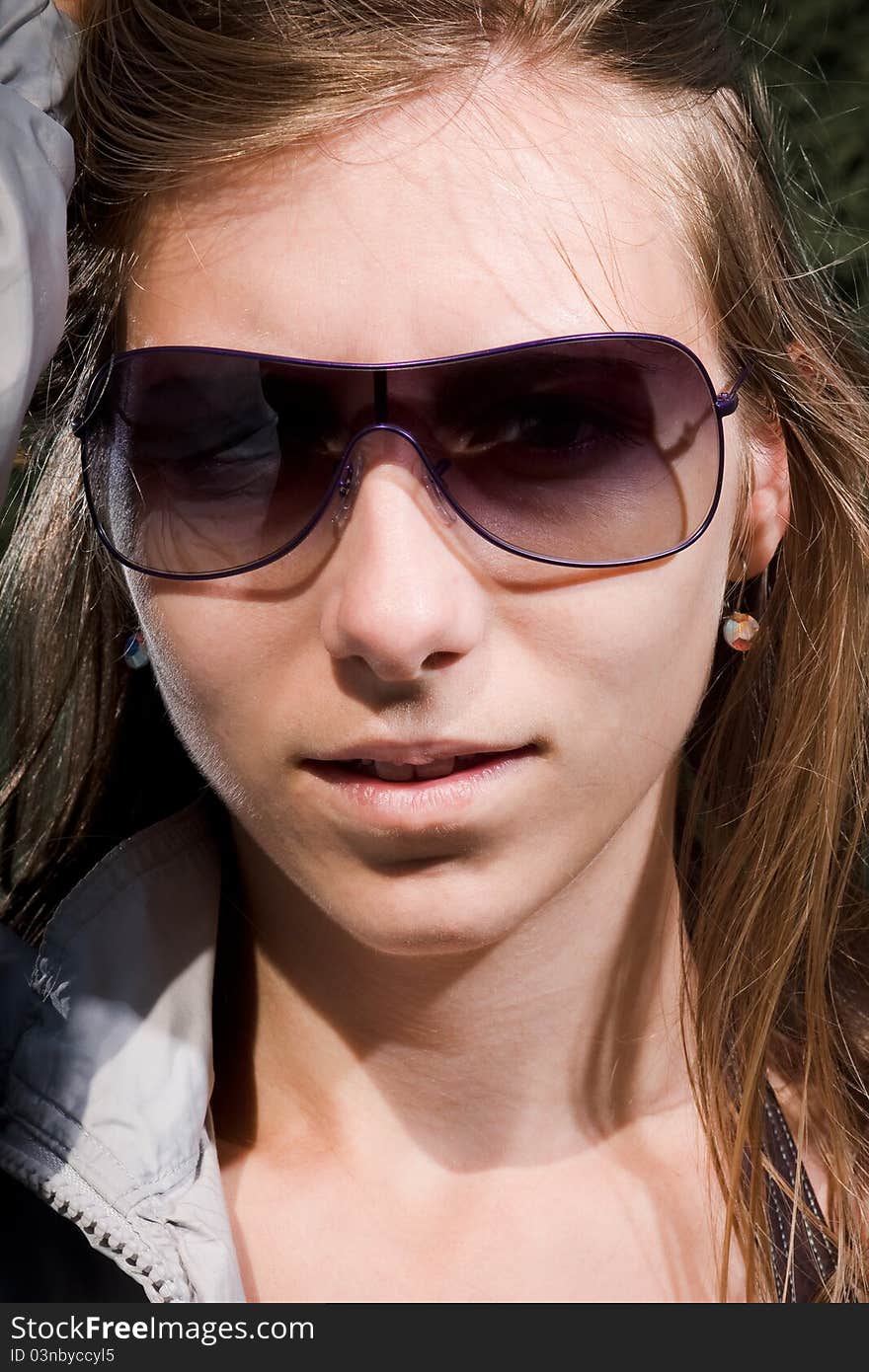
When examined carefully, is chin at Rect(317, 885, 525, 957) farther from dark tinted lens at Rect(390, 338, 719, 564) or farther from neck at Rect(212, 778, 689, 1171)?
dark tinted lens at Rect(390, 338, 719, 564)

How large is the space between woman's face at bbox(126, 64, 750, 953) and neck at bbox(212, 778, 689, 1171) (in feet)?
0.60

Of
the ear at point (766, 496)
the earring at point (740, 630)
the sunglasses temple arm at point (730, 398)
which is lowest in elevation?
the earring at point (740, 630)

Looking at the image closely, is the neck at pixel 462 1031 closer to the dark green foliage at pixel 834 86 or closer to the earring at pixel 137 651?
the earring at pixel 137 651

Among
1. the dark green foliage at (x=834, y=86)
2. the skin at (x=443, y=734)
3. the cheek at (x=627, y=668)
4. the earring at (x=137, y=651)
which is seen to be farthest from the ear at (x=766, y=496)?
the dark green foliage at (x=834, y=86)

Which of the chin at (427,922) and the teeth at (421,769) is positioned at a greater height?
the teeth at (421,769)

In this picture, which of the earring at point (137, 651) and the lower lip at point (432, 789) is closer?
the lower lip at point (432, 789)

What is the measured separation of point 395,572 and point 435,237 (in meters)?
0.29

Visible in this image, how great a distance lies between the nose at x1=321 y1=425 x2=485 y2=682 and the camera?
1.16m

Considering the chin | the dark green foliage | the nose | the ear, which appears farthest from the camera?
the dark green foliage

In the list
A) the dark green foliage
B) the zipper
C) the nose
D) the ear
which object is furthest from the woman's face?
the dark green foliage

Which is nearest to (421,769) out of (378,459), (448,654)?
(448,654)

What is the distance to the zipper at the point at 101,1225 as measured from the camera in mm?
1260

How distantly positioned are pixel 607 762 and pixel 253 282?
53 centimetres

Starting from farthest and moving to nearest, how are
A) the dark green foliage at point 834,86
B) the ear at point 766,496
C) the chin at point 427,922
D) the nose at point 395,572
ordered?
the dark green foliage at point 834,86 → the ear at point 766,496 → the chin at point 427,922 → the nose at point 395,572
